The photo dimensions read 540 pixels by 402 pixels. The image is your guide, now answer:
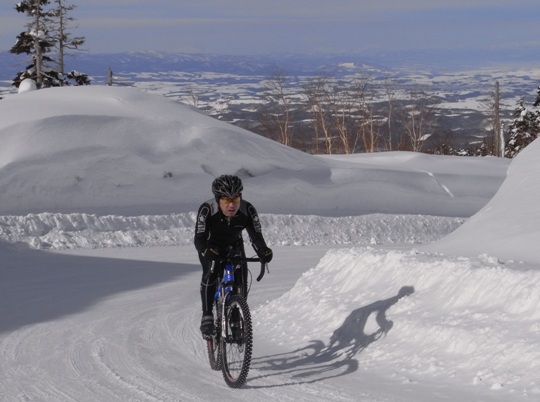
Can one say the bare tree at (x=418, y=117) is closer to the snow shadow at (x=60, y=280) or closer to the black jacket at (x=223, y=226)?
the snow shadow at (x=60, y=280)

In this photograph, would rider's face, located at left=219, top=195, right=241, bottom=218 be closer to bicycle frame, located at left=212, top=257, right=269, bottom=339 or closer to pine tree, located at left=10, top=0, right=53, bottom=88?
bicycle frame, located at left=212, top=257, right=269, bottom=339

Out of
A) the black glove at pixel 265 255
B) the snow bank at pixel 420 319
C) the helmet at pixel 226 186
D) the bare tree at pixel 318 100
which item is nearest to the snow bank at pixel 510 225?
the snow bank at pixel 420 319

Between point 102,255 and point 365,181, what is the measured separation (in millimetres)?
14361

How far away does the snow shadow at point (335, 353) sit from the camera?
9172mm

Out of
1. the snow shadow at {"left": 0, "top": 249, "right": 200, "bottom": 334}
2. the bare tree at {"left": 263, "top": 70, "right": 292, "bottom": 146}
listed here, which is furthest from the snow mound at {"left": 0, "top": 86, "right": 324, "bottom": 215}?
the bare tree at {"left": 263, "top": 70, "right": 292, "bottom": 146}

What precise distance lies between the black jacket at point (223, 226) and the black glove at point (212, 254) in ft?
0.29

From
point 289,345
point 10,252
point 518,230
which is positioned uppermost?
point 518,230

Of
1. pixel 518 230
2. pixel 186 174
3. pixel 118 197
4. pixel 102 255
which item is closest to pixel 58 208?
pixel 118 197

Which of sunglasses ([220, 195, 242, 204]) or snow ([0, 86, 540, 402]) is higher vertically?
sunglasses ([220, 195, 242, 204])

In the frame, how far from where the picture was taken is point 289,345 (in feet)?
35.5

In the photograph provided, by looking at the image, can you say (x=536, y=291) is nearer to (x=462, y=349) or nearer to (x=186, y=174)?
(x=462, y=349)

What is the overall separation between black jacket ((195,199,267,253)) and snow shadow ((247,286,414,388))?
1.28 meters

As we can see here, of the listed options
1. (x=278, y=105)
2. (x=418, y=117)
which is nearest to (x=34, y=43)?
(x=278, y=105)

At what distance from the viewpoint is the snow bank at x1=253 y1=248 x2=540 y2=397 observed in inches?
334
